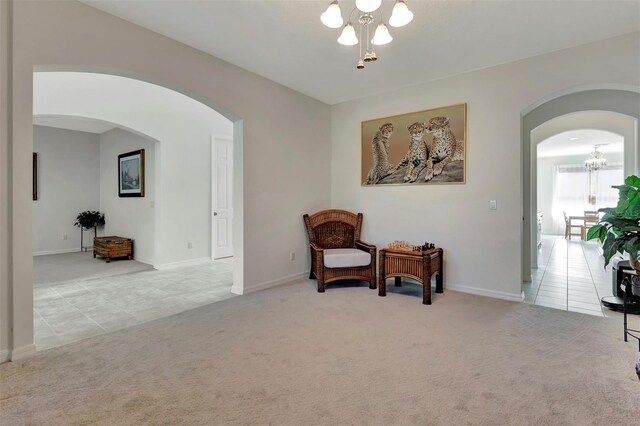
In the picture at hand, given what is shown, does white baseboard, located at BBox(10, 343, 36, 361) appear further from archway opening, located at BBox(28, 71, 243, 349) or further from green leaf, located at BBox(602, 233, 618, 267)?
green leaf, located at BBox(602, 233, 618, 267)

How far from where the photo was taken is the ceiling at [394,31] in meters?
2.61

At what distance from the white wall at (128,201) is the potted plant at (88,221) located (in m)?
0.15

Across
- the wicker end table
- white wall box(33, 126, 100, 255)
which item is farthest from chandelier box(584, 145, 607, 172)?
white wall box(33, 126, 100, 255)

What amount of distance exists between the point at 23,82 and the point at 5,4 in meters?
0.53

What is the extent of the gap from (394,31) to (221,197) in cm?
462

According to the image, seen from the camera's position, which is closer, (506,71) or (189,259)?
(506,71)

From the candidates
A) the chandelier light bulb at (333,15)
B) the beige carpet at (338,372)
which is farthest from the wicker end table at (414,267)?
the chandelier light bulb at (333,15)

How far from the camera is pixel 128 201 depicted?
6551 millimetres

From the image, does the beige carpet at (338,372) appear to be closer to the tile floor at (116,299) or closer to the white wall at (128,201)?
the tile floor at (116,299)

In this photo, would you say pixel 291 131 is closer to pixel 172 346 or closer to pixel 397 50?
pixel 397 50

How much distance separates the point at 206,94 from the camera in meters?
3.46

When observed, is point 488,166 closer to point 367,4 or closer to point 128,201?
point 367,4

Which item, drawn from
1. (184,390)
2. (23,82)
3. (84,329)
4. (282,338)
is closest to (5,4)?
(23,82)

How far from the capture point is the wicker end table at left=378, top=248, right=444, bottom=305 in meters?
3.59
